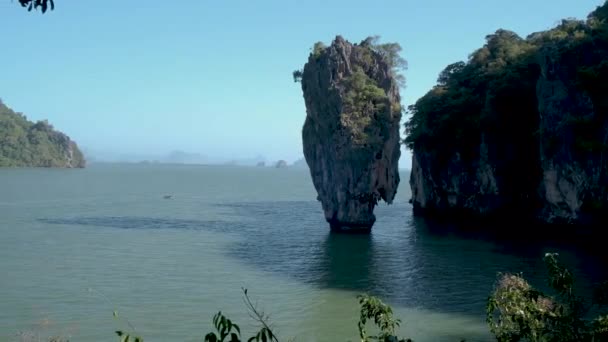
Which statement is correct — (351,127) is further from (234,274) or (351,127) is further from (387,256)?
(234,274)

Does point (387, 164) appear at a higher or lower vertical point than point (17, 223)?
higher

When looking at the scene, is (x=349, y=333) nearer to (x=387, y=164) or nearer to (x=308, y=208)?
(x=387, y=164)

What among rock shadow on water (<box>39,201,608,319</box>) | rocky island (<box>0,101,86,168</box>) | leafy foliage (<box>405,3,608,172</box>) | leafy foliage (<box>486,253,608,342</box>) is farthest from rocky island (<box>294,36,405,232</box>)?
rocky island (<box>0,101,86,168</box>)

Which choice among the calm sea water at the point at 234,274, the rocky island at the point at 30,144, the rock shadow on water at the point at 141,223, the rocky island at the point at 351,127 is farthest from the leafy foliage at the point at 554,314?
the rocky island at the point at 30,144

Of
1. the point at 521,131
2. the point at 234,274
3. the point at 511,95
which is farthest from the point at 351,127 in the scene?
the point at 234,274

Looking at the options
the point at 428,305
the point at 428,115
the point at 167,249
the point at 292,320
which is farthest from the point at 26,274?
the point at 428,115

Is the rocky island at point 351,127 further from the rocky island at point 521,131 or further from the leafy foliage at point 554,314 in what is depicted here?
the leafy foliage at point 554,314

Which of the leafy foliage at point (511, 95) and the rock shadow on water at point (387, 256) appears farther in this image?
the leafy foliage at point (511, 95)
